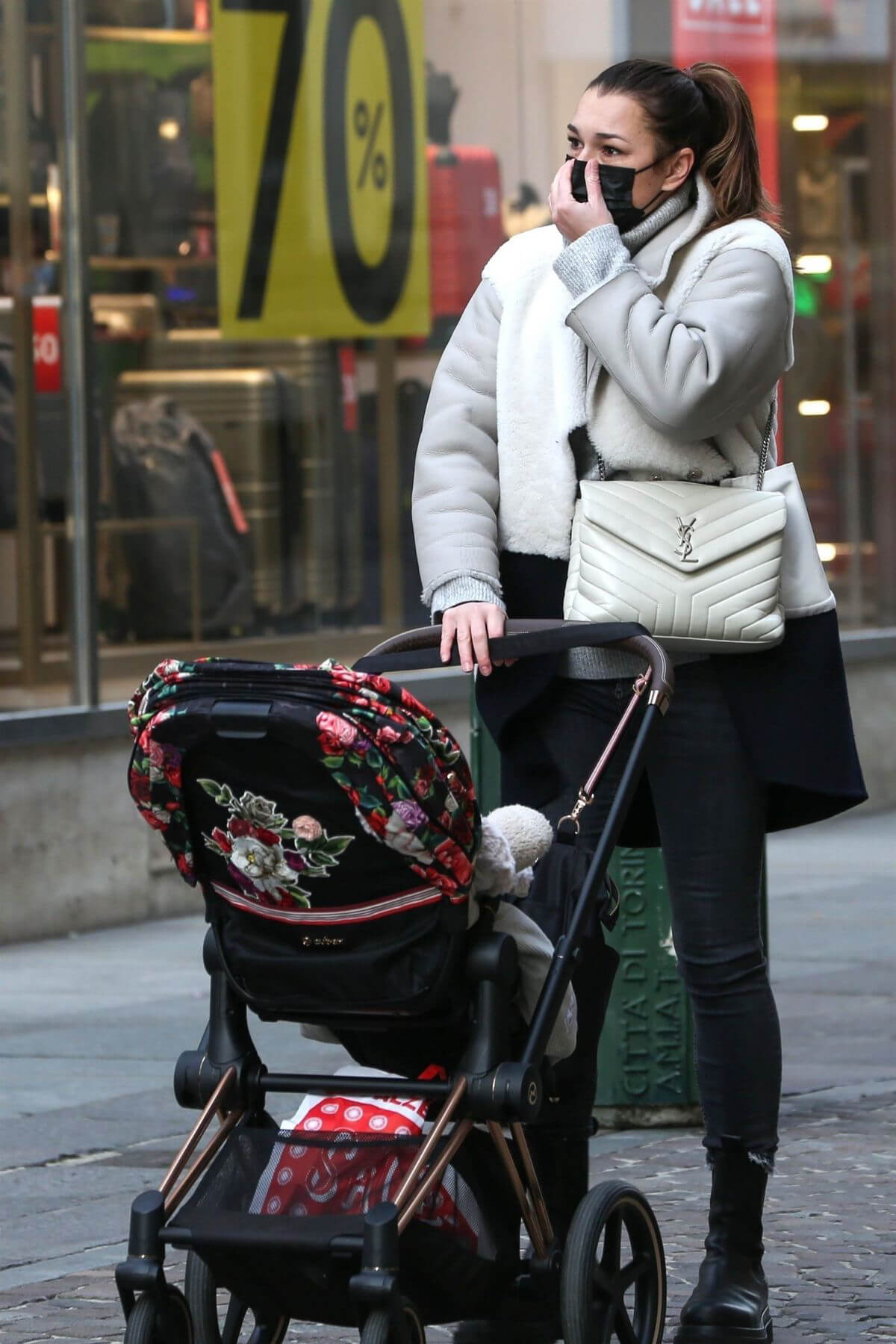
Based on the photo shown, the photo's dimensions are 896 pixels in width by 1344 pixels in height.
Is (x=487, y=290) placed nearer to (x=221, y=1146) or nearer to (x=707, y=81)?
(x=707, y=81)

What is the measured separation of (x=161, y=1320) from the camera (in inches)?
135

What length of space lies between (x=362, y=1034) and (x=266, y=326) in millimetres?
6802

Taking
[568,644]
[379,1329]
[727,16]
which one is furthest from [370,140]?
[379,1329]

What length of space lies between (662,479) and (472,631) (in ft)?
1.45

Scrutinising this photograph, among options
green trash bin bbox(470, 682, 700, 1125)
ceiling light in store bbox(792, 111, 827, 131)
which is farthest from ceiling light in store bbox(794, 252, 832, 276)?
green trash bin bbox(470, 682, 700, 1125)

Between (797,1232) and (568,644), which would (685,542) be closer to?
(568,644)

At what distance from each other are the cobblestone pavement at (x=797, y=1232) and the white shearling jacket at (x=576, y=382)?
1355 mm

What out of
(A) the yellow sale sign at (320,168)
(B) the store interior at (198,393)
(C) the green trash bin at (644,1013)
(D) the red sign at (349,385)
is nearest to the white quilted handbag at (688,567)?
(C) the green trash bin at (644,1013)

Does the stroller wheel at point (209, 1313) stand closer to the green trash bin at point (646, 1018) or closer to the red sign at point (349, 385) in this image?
the green trash bin at point (646, 1018)

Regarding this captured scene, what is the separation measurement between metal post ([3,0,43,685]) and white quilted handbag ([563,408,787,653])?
5606mm

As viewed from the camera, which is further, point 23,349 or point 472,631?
point 23,349

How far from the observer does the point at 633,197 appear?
405 centimetres

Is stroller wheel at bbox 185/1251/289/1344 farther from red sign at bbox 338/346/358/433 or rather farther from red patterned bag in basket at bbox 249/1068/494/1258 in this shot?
red sign at bbox 338/346/358/433

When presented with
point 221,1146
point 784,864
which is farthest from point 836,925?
point 221,1146
